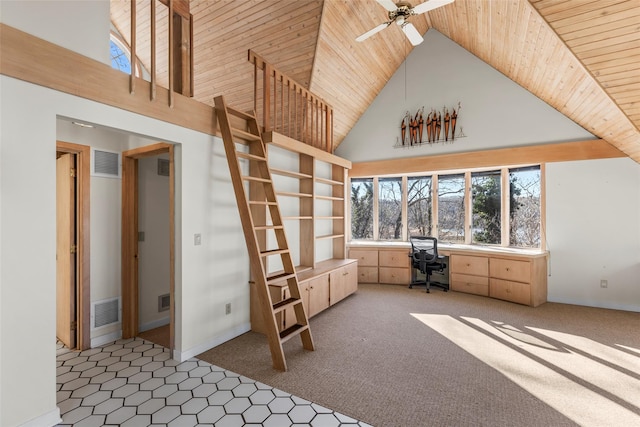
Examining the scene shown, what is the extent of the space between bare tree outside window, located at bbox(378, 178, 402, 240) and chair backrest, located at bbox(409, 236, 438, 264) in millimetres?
1016

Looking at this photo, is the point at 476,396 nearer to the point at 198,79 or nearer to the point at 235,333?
the point at 235,333

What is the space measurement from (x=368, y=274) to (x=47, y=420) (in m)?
4.81

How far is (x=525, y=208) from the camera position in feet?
16.7

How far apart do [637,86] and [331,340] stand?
3788 mm

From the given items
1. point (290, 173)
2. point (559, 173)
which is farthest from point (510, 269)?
point (290, 173)

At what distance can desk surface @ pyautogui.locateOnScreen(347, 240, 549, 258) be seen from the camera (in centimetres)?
466

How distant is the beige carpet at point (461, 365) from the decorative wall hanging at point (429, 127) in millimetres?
3171

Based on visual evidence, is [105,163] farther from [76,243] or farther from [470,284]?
[470,284]

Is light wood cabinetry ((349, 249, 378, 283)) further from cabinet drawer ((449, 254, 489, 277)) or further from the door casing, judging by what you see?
the door casing

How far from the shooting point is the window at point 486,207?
5.36m

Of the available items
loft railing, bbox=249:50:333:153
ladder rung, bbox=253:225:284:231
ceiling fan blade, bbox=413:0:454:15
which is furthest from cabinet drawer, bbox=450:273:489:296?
ceiling fan blade, bbox=413:0:454:15

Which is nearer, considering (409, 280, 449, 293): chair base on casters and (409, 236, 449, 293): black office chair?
(409, 236, 449, 293): black office chair

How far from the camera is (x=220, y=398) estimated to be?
2.22 m

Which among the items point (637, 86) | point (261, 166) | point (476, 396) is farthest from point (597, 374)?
point (261, 166)
